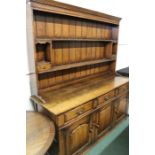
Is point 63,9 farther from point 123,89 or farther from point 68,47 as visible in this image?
point 123,89

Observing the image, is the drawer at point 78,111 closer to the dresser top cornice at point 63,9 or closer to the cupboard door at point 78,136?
the cupboard door at point 78,136

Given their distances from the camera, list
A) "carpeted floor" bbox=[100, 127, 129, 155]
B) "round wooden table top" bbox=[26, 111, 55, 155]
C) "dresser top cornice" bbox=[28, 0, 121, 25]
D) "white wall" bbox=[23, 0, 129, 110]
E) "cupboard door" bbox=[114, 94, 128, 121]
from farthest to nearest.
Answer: "cupboard door" bbox=[114, 94, 128, 121], "white wall" bbox=[23, 0, 129, 110], "carpeted floor" bbox=[100, 127, 129, 155], "dresser top cornice" bbox=[28, 0, 121, 25], "round wooden table top" bbox=[26, 111, 55, 155]

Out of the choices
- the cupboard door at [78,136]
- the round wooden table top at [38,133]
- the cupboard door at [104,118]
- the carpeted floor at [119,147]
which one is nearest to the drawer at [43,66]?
the round wooden table top at [38,133]

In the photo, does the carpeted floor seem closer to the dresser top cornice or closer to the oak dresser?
the oak dresser

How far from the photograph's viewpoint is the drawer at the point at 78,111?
1396 millimetres

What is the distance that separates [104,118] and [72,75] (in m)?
0.78

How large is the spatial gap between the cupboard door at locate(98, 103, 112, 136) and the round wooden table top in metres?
0.80

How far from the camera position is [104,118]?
78.4 inches

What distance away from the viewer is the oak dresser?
4.63 ft

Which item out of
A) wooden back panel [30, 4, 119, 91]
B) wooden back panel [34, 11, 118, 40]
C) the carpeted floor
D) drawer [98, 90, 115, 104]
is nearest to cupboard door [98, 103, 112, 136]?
drawer [98, 90, 115, 104]

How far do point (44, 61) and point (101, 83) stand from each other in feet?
3.08

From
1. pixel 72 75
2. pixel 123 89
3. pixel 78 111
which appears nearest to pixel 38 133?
pixel 78 111
